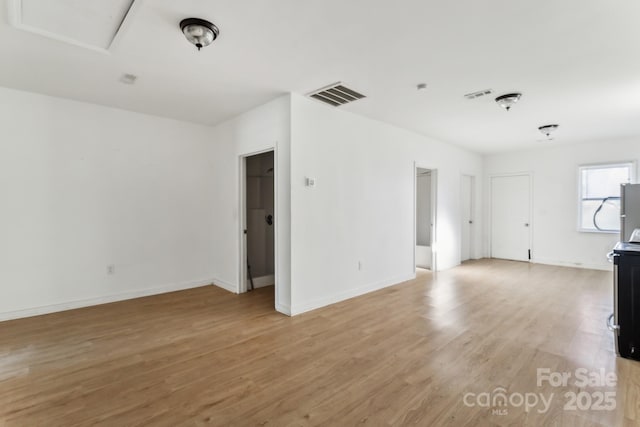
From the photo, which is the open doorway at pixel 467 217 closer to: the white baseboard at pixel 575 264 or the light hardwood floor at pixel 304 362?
the white baseboard at pixel 575 264

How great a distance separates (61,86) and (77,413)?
3.49m

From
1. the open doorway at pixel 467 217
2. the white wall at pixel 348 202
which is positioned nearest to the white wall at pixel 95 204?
the white wall at pixel 348 202

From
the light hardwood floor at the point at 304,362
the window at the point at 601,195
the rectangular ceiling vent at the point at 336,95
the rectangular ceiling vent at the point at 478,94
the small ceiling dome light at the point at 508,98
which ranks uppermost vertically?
the rectangular ceiling vent at the point at 336,95

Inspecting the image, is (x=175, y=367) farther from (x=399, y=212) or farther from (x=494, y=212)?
(x=494, y=212)

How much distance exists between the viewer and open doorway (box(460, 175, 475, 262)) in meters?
7.29

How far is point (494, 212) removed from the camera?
781 centimetres

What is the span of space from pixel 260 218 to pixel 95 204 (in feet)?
7.87

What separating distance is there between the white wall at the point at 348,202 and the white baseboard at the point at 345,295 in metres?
0.01

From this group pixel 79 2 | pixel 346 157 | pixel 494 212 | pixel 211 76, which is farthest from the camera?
pixel 494 212

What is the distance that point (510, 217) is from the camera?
7555 mm

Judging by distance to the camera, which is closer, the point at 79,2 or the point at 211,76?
the point at 79,2

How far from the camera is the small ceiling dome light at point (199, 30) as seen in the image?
2230mm

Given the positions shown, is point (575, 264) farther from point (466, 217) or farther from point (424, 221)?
point (424, 221)

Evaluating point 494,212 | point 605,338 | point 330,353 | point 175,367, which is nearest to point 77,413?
point 175,367
